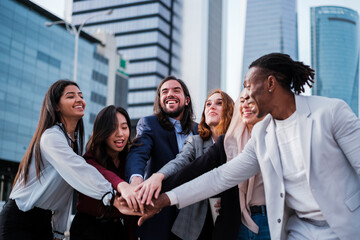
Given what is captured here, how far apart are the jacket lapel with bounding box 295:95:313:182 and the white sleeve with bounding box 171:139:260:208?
1.65 feet

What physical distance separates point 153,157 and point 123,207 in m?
0.86

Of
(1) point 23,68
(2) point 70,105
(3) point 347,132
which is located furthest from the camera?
(1) point 23,68

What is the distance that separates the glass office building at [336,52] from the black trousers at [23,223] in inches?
4205

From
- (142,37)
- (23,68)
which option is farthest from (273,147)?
(142,37)

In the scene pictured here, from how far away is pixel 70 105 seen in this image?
13.2ft

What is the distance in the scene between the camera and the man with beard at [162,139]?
3.92m

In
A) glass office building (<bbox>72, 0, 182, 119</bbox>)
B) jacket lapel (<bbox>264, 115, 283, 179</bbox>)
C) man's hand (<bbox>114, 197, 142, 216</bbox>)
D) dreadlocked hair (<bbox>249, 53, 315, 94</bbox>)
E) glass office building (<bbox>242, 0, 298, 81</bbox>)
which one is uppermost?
glass office building (<bbox>242, 0, 298, 81</bbox>)

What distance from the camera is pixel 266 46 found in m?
133

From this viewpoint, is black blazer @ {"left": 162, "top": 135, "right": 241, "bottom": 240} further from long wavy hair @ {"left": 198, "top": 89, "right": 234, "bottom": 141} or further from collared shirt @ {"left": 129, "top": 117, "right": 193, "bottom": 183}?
collared shirt @ {"left": 129, "top": 117, "right": 193, "bottom": 183}

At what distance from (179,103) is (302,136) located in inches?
88.8

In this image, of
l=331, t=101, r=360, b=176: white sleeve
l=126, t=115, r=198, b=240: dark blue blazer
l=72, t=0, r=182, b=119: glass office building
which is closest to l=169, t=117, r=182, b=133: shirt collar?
l=126, t=115, r=198, b=240: dark blue blazer

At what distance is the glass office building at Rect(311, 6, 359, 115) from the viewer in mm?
109312

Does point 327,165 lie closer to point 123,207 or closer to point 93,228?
point 123,207

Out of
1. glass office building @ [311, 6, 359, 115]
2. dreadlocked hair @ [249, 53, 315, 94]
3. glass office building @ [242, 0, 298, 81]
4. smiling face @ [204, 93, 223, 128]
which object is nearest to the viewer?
dreadlocked hair @ [249, 53, 315, 94]
